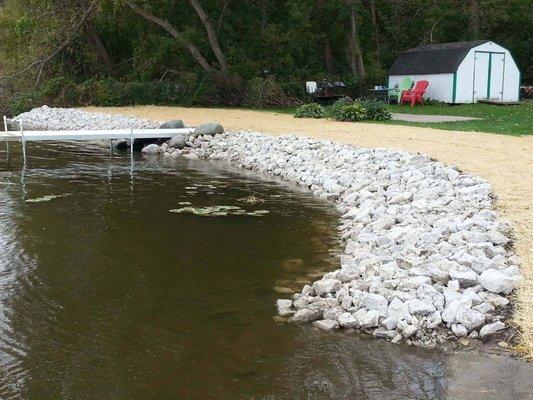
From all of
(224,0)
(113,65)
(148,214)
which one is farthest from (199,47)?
(148,214)

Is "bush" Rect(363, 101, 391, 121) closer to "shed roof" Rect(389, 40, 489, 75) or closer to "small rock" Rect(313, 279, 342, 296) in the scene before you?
"shed roof" Rect(389, 40, 489, 75)

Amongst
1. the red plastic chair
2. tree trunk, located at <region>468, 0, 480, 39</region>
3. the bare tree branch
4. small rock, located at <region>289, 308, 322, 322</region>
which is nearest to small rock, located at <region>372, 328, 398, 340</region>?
small rock, located at <region>289, 308, 322, 322</region>

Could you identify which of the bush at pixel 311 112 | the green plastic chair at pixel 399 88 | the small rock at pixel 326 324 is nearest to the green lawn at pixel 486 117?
the green plastic chair at pixel 399 88

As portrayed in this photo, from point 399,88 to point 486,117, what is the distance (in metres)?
7.69

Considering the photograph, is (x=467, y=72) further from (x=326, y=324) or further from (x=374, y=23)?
(x=326, y=324)

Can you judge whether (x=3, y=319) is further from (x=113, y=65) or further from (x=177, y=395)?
(x=113, y=65)

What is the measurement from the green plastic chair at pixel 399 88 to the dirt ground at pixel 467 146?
608 centimetres

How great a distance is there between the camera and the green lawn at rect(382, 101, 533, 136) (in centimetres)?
1461

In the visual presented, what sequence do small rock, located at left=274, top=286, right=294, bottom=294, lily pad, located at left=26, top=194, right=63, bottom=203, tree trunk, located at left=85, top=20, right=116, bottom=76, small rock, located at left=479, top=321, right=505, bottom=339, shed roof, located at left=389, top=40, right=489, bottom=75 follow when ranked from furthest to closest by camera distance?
tree trunk, located at left=85, top=20, right=116, bottom=76
shed roof, located at left=389, top=40, right=489, bottom=75
lily pad, located at left=26, top=194, right=63, bottom=203
small rock, located at left=274, top=286, right=294, bottom=294
small rock, located at left=479, top=321, right=505, bottom=339

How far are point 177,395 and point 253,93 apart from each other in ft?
67.6

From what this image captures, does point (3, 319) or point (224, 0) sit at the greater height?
point (224, 0)

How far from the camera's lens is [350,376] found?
4234 mm

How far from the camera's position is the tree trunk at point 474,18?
99.9 ft

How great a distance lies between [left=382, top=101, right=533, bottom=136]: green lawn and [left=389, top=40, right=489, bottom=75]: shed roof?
69.1 inches
